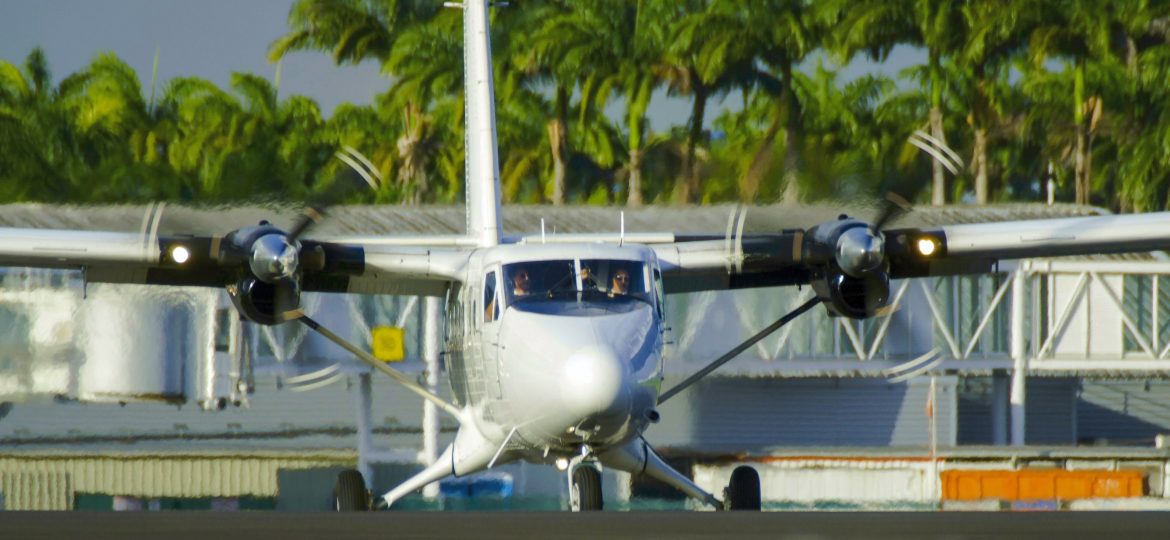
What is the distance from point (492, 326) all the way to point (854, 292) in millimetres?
3733

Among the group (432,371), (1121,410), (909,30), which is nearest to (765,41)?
(909,30)

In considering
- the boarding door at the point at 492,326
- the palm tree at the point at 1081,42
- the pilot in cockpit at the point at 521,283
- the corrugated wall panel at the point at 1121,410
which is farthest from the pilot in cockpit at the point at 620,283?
the palm tree at the point at 1081,42

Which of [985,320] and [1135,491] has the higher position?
[985,320]

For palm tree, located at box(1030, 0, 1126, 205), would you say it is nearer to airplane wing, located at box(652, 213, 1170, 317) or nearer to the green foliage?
the green foliage

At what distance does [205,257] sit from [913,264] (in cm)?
739

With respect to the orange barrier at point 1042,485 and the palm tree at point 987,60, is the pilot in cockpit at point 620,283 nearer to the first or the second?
the orange barrier at point 1042,485

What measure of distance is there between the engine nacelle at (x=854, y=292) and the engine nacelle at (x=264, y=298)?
529 centimetres

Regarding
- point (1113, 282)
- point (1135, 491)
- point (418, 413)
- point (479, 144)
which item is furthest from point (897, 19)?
point (479, 144)

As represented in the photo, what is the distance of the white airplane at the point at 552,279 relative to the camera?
655 inches

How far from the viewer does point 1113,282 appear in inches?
1594

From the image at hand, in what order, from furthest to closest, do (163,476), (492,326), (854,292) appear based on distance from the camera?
(163,476)
(854,292)
(492,326)

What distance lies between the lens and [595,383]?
52.2ft

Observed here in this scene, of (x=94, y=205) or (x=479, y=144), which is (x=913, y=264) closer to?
(x=479, y=144)

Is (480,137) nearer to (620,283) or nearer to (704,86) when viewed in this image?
(620,283)
